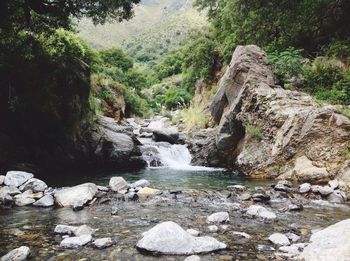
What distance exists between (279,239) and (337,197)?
366cm

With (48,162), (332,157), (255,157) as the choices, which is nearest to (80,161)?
(48,162)

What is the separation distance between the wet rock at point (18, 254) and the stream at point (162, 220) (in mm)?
124

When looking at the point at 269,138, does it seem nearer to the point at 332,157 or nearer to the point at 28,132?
the point at 332,157

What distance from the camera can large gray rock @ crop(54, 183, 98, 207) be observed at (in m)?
7.44

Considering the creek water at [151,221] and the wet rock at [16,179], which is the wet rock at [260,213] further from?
the wet rock at [16,179]

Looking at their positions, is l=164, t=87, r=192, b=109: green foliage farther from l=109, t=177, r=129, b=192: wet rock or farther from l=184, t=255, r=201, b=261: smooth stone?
l=184, t=255, r=201, b=261: smooth stone

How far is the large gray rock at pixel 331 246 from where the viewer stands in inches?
152

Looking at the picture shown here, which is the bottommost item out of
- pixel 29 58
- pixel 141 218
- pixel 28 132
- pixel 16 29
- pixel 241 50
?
pixel 141 218

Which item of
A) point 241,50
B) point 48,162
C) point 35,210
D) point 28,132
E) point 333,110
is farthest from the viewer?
point 241,50

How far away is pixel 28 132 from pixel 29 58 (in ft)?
10.7

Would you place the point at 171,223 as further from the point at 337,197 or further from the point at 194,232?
the point at 337,197

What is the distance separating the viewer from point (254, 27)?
20484 mm

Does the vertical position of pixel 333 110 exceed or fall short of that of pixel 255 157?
it exceeds it

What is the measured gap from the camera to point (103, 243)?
488cm
